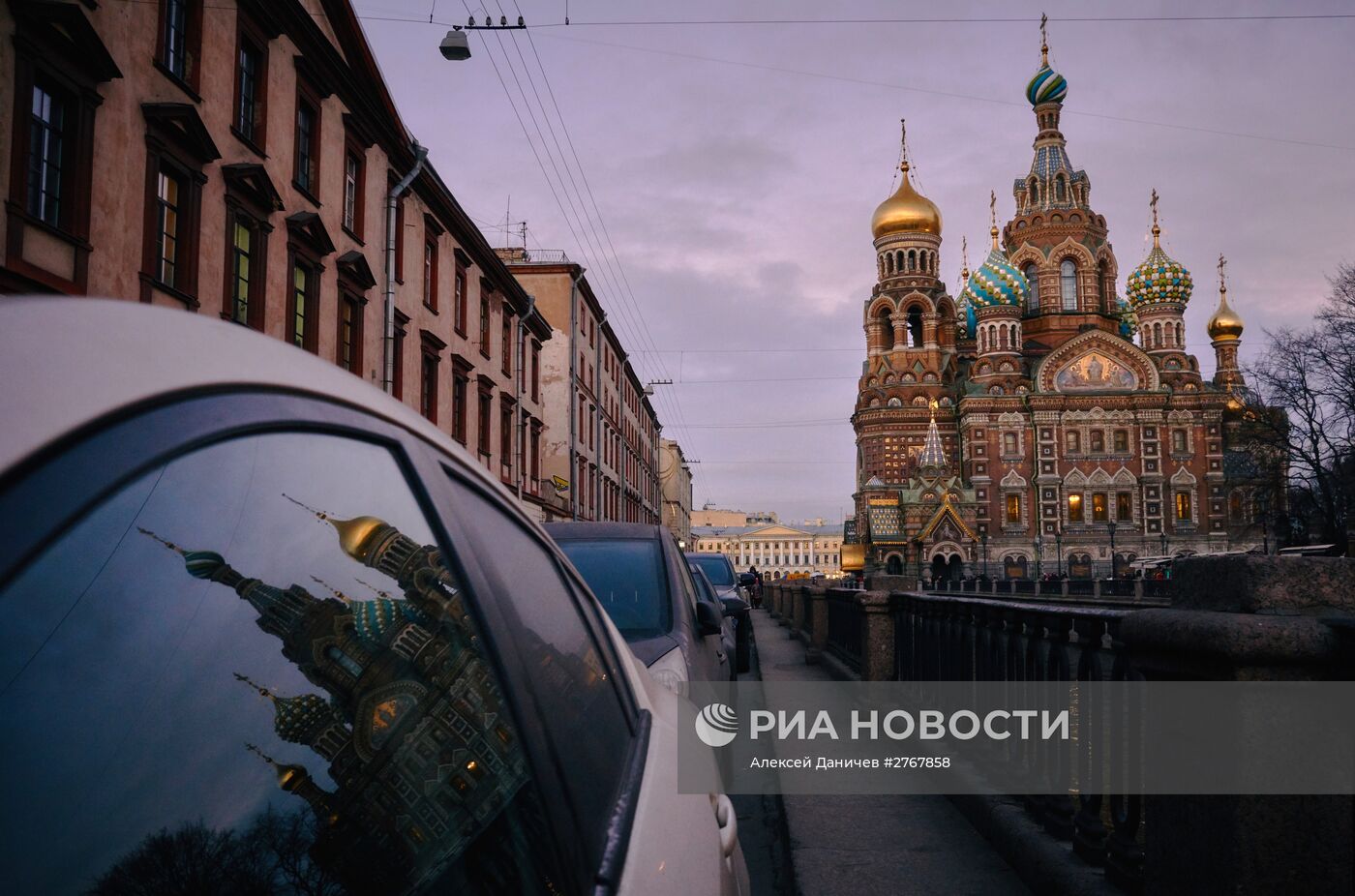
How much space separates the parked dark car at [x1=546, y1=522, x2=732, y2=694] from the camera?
18.0 ft

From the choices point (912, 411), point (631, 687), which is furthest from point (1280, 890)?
point (912, 411)

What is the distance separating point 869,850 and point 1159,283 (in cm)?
9202

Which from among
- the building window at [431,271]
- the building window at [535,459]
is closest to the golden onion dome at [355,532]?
the building window at [431,271]

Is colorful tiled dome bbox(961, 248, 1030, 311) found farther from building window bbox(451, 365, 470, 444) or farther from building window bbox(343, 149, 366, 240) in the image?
building window bbox(343, 149, 366, 240)

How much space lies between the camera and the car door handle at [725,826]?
7.80ft

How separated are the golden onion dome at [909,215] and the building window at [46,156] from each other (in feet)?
284

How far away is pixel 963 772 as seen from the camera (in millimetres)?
6348

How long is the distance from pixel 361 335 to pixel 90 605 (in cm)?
1963

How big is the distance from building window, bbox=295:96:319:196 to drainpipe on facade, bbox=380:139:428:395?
277cm

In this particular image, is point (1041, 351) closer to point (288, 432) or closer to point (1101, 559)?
point (1101, 559)

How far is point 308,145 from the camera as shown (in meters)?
18.1

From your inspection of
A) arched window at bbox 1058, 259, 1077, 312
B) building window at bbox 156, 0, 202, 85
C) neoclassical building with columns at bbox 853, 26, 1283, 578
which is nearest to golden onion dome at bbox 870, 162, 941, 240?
neoclassical building with columns at bbox 853, 26, 1283, 578

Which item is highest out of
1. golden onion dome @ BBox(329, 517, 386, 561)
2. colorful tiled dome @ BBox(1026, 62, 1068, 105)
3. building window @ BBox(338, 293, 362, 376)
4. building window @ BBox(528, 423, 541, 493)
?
colorful tiled dome @ BBox(1026, 62, 1068, 105)

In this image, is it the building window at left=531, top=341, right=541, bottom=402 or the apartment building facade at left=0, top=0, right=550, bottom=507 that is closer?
the apartment building facade at left=0, top=0, right=550, bottom=507
